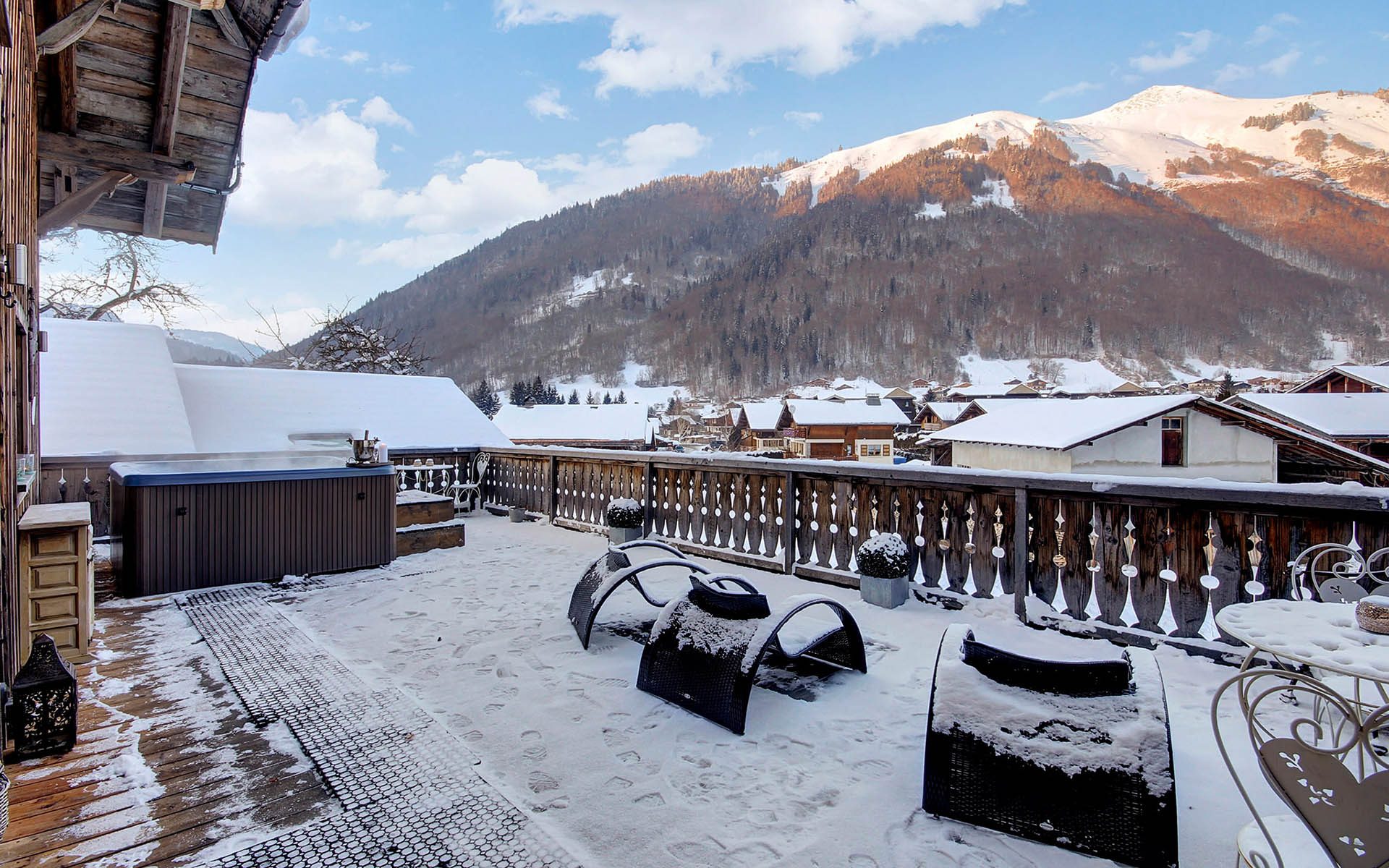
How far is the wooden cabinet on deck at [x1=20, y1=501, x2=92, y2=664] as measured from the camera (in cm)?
301

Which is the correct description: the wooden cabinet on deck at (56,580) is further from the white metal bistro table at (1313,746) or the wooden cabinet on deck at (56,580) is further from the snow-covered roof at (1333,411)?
the snow-covered roof at (1333,411)

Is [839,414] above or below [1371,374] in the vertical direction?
below

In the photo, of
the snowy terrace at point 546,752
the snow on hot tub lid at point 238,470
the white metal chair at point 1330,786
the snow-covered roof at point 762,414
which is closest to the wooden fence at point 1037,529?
the snowy terrace at point 546,752

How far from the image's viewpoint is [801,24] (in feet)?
83.7

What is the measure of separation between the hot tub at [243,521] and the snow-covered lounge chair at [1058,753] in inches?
201

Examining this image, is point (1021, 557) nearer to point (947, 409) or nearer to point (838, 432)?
point (838, 432)

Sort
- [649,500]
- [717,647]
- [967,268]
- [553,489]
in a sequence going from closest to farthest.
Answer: [717,647], [649,500], [553,489], [967,268]

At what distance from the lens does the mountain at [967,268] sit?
88750 millimetres

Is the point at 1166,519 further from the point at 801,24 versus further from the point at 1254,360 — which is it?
the point at 1254,360

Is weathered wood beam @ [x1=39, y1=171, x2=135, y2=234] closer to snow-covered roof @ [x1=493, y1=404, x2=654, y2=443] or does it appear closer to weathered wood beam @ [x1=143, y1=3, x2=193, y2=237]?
weathered wood beam @ [x1=143, y1=3, x2=193, y2=237]

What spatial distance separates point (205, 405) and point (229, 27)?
638 cm

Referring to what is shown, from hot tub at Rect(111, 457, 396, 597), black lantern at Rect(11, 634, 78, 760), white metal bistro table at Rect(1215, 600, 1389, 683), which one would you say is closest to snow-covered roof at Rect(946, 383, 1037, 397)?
hot tub at Rect(111, 457, 396, 597)

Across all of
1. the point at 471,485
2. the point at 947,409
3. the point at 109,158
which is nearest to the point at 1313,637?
the point at 109,158

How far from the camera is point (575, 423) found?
4281 cm
